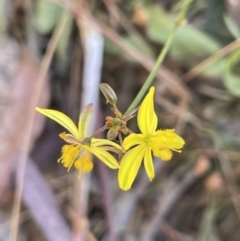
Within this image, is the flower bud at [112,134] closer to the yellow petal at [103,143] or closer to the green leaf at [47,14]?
the yellow petal at [103,143]

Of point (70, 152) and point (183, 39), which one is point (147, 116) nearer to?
point (70, 152)

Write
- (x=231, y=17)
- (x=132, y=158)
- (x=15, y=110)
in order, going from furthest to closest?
(x=15, y=110)
(x=231, y=17)
(x=132, y=158)

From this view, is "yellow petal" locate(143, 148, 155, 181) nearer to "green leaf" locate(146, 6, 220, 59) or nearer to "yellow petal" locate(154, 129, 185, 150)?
"yellow petal" locate(154, 129, 185, 150)

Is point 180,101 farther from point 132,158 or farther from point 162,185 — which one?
point 132,158

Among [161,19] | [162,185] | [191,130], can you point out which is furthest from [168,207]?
[161,19]

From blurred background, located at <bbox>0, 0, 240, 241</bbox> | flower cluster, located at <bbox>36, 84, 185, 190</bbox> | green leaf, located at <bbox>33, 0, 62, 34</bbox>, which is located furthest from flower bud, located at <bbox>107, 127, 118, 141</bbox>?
green leaf, located at <bbox>33, 0, 62, 34</bbox>

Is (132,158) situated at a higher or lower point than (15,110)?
lower
